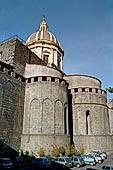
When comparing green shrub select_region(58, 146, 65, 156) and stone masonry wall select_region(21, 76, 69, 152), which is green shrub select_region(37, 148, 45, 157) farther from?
green shrub select_region(58, 146, 65, 156)

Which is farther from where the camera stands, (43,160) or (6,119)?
(6,119)

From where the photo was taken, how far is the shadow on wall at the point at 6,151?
1523 centimetres

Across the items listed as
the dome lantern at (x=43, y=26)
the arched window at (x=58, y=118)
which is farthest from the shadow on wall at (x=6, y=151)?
the dome lantern at (x=43, y=26)

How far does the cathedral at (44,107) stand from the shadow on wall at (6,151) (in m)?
0.27

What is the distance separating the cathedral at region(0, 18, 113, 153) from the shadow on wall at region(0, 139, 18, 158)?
0.27 m

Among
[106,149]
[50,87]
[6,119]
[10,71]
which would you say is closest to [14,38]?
[10,71]

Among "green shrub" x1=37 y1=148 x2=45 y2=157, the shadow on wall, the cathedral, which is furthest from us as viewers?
the cathedral

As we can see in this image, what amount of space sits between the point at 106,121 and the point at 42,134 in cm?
1038

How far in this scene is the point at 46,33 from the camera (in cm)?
3203

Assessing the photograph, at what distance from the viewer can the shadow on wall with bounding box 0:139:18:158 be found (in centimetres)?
1523

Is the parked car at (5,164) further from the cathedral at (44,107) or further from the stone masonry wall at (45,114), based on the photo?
the stone masonry wall at (45,114)

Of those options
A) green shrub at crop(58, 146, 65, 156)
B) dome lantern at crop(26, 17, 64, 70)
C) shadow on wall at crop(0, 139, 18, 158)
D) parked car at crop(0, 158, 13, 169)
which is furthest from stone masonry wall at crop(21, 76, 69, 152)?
dome lantern at crop(26, 17, 64, 70)

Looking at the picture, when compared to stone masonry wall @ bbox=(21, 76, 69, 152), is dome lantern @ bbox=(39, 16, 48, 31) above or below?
above

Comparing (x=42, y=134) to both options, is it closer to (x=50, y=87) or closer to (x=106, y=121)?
(x=50, y=87)
